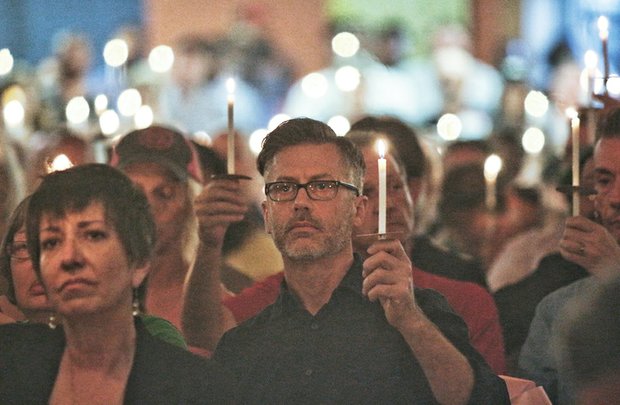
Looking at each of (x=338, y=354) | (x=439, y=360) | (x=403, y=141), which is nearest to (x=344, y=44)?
(x=403, y=141)

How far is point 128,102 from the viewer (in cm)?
1054

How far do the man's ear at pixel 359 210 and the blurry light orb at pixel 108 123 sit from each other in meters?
3.97

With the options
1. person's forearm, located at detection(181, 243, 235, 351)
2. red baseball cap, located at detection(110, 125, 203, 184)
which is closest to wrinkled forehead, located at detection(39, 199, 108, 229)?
person's forearm, located at detection(181, 243, 235, 351)

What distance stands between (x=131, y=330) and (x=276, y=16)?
15.4 meters

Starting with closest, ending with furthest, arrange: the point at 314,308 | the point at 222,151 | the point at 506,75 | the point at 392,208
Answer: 1. the point at 314,308
2. the point at 392,208
3. the point at 222,151
4. the point at 506,75

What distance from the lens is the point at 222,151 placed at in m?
8.58

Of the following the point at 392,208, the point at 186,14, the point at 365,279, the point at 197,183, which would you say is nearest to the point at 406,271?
the point at 365,279

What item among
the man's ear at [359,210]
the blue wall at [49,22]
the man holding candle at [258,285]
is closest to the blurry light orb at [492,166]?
the man holding candle at [258,285]

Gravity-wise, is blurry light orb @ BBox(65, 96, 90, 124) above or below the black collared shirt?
above

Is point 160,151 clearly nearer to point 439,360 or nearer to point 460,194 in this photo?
point 439,360

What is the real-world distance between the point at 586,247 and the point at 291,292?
910mm

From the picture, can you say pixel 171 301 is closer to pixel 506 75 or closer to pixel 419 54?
pixel 506 75

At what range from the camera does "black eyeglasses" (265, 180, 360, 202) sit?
4.70 m

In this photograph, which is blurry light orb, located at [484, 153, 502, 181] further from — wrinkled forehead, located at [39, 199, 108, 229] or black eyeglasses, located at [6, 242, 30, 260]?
wrinkled forehead, located at [39, 199, 108, 229]
